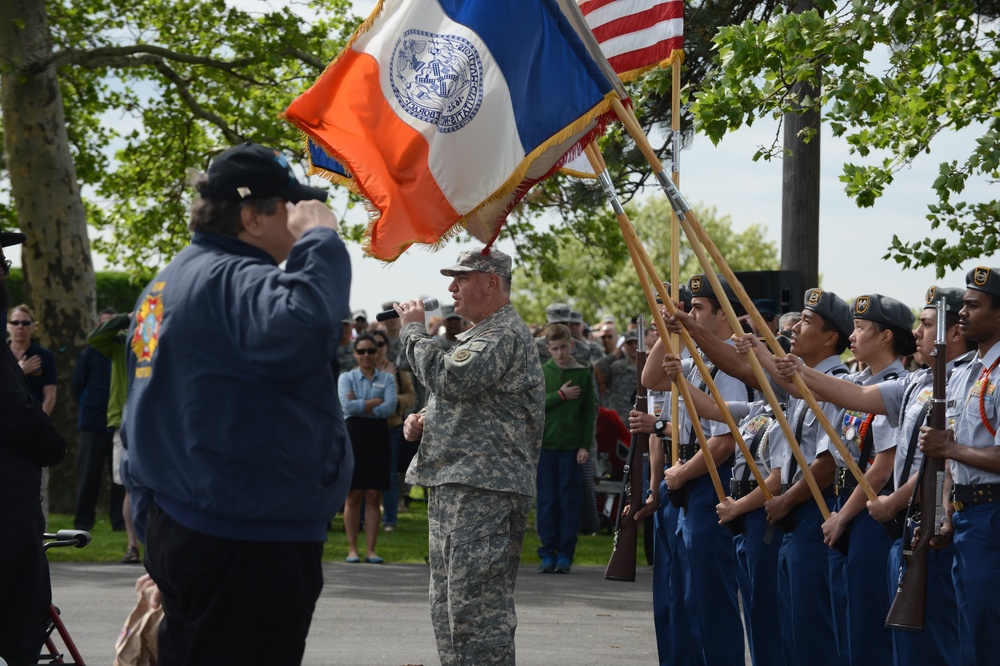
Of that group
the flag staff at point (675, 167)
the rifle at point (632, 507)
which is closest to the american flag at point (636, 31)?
the flag staff at point (675, 167)

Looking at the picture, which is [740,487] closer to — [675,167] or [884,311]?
[884,311]

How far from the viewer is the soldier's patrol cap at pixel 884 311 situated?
21.5 feet

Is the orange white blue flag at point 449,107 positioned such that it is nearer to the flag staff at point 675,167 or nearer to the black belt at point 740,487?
the flag staff at point 675,167

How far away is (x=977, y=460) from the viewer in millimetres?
5711

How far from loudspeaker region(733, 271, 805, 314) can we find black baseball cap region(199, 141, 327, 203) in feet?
28.5

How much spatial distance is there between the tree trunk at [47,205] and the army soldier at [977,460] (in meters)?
14.1

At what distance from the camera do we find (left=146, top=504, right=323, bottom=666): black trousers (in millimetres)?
3922

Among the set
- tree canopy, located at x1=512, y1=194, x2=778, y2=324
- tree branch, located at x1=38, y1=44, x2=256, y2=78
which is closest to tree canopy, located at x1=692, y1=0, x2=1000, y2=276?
tree branch, located at x1=38, y1=44, x2=256, y2=78

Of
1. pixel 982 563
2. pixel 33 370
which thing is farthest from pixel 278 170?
pixel 33 370

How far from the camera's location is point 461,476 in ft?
20.8

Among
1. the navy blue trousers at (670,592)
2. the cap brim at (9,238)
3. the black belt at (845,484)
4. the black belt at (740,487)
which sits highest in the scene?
the cap brim at (9,238)

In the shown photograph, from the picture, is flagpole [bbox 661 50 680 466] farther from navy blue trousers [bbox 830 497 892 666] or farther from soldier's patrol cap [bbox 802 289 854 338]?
navy blue trousers [bbox 830 497 892 666]

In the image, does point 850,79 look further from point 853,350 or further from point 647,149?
point 647,149

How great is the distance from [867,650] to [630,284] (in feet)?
244
